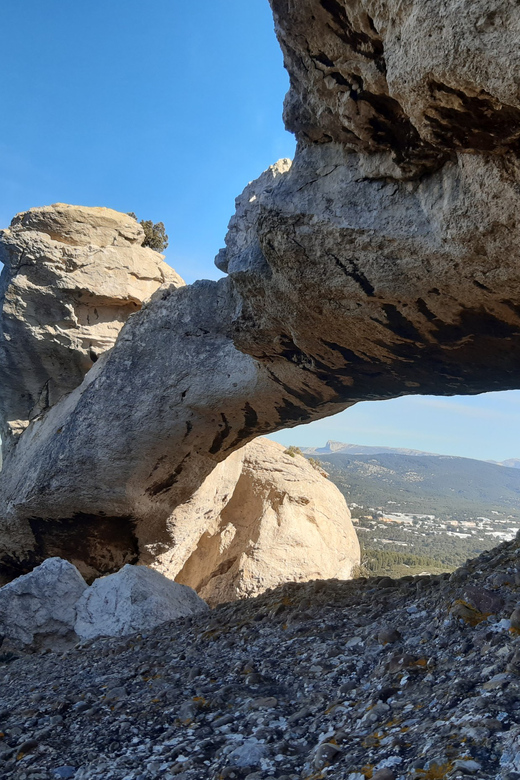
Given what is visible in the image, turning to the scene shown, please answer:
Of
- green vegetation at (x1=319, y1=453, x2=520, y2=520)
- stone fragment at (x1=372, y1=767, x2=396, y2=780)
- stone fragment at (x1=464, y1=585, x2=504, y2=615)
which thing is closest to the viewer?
stone fragment at (x1=372, y1=767, x2=396, y2=780)

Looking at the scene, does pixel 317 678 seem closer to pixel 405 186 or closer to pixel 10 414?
pixel 405 186

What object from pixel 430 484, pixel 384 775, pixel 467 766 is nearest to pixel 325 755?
pixel 384 775

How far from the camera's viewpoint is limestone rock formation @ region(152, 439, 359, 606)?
14.3m

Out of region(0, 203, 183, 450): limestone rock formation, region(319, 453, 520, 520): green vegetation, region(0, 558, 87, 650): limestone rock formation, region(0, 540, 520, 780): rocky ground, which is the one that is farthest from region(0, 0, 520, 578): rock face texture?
region(319, 453, 520, 520): green vegetation

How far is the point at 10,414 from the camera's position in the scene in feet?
41.0

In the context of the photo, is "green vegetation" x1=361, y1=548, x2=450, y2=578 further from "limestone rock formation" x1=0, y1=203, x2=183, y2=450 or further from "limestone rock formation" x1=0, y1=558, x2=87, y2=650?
"limestone rock formation" x1=0, y1=558, x2=87, y2=650

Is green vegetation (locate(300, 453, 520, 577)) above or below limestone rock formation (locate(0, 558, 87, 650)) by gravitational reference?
below

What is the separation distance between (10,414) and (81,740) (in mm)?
10557

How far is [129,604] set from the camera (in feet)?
21.5

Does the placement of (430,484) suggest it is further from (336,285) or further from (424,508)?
(336,285)

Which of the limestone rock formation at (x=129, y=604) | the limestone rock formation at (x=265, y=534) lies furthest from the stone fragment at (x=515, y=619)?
the limestone rock formation at (x=265, y=534)

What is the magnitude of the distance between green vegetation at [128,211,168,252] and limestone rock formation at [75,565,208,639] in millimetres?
8698

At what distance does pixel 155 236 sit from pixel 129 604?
31.3 ft

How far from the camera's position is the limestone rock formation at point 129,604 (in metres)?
6.36
